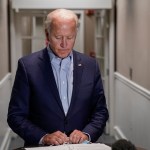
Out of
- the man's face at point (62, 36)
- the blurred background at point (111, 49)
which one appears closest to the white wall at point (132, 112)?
the blurred background at point (111, 49)

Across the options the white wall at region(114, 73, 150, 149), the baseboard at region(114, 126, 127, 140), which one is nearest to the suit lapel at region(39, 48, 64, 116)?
the white wall at region(114, 73, 150, 149)

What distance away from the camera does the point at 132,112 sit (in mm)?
4484

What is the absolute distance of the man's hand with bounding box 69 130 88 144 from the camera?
171 centimetres

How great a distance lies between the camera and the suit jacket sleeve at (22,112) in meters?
1.78

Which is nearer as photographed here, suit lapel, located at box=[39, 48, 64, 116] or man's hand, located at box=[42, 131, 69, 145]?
man's hand, located at box=[42, 131, 69, 145]

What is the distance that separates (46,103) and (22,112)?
12 cm

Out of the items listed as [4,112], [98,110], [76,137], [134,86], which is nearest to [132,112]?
[134,86]

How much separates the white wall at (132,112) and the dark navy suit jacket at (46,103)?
5.93ft

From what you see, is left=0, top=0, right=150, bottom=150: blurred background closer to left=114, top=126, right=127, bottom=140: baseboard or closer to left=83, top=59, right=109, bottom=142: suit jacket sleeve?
left=114, top=126, right=127, bottom=140: baseboard

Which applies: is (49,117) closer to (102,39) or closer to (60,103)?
(60,103)

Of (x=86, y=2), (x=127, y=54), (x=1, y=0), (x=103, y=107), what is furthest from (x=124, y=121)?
(x=103, y=107)

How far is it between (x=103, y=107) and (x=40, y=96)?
0.33 m

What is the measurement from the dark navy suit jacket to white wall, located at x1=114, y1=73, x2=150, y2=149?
5.93 feet

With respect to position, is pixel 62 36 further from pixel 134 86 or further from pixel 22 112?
pixel 134 86
